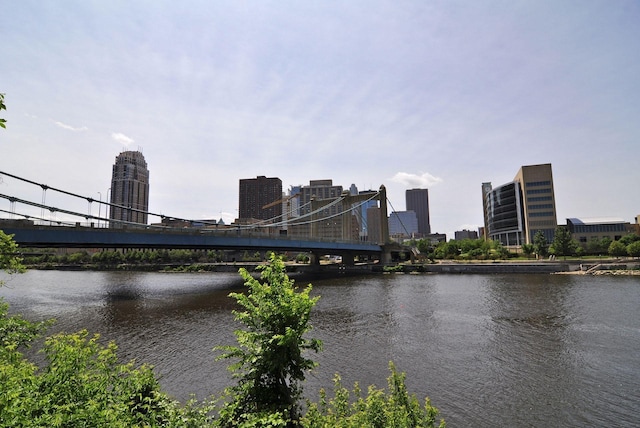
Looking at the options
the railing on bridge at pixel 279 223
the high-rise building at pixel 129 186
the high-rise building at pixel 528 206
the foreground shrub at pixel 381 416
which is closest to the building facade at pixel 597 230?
the high-rise building at pixel 528 206

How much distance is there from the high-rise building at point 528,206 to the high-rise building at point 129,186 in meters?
145

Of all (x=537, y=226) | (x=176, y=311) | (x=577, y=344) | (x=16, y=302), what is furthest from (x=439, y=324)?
(x=537, y=226)

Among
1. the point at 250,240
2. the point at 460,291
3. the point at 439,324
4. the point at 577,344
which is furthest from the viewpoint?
the point at 250,240

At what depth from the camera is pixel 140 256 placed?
10631cm

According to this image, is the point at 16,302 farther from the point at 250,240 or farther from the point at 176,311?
the point at 250,240

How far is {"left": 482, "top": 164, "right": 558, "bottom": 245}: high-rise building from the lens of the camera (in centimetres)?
10544

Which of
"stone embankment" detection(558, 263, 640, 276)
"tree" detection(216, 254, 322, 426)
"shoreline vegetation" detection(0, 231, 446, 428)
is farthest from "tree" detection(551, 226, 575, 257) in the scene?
"tree" detection(216, 254, 322, 426)

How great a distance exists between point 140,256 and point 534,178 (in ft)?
429

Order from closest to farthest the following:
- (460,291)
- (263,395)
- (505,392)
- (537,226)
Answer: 1. (263,395)
2. (505,392)
3. (460,291)
4. (537,226)

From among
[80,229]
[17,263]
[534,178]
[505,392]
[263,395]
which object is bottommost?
[505,392]

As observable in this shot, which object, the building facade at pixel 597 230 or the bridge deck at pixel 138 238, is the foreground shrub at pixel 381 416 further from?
the building facade at pixel 597 230

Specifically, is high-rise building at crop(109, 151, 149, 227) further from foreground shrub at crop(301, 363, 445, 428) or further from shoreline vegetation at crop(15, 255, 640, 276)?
foreground shrub at crop(301, 363, 445, 428)

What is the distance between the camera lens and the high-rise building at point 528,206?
346 ft

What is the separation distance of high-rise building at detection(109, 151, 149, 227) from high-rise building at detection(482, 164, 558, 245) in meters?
145
